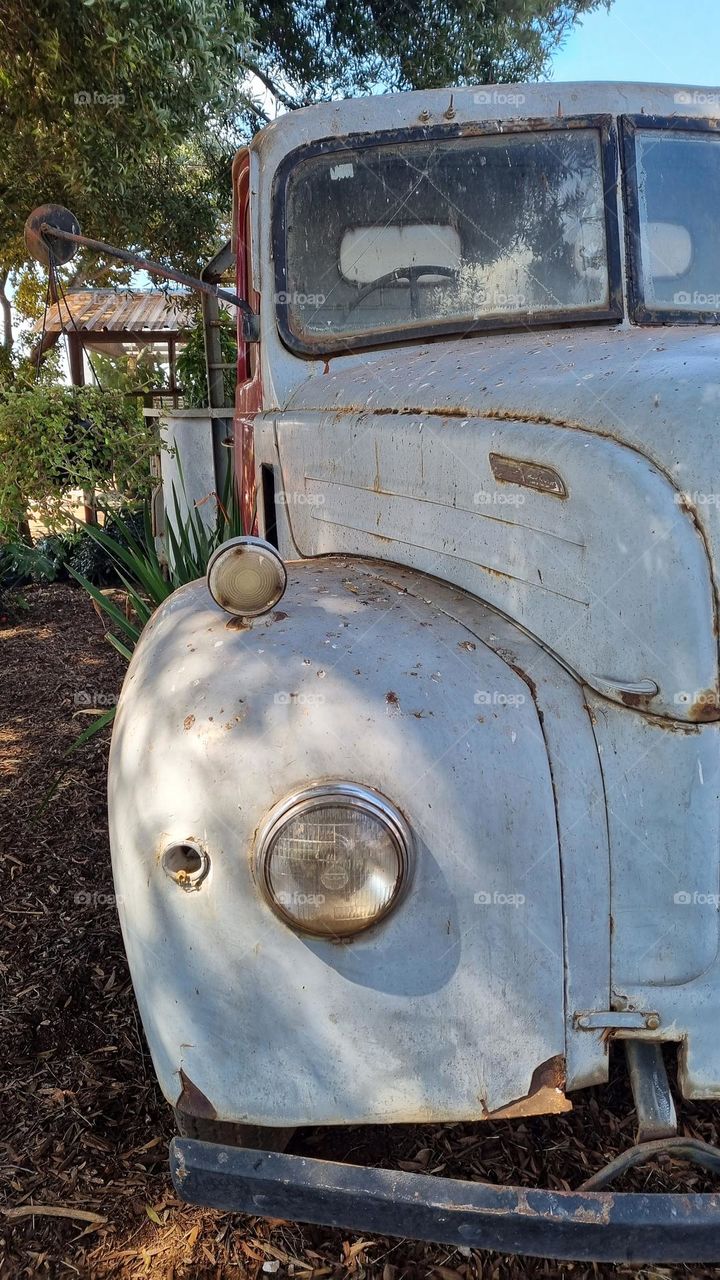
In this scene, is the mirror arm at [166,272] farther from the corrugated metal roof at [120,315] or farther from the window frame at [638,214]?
the corrugated metal roof at [120,315]

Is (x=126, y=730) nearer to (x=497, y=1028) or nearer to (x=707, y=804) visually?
(x=497, y=1028)

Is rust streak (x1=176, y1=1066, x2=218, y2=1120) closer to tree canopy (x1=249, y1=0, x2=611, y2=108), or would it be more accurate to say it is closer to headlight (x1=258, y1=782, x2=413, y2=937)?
headlight (x1=258, y1=782, x2=413, y2=937)

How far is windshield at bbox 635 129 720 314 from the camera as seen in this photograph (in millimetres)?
2777

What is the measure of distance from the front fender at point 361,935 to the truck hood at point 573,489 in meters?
0.24

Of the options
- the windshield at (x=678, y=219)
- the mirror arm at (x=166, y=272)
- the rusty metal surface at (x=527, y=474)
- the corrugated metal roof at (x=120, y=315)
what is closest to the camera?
the rusty metal surface at (x=527, y=474)

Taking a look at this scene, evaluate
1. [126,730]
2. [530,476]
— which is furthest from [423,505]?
[126,730]

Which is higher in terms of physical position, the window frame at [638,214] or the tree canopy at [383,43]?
the tree canopy at [383,43]

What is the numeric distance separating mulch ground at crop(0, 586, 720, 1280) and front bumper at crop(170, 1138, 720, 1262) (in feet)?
1.66

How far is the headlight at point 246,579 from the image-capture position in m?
1.91

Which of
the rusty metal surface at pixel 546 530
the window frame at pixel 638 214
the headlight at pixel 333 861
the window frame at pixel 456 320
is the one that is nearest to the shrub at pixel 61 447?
the window frame at pixel 456 320

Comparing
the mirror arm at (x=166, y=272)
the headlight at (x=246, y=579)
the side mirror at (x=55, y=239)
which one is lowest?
the headlight at (x=246, y=579)

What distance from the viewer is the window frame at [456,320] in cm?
276

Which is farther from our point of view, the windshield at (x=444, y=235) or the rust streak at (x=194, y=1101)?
the windshield at (x=444, y=235)

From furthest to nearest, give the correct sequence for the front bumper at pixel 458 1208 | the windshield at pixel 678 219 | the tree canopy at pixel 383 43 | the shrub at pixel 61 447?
the tree canopy at pixel 383 43 < the shrub at pixel 61 447 < the windshield at pixel 678 219 < the front bumper at pixel 458 1208
